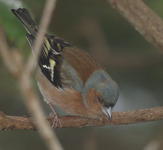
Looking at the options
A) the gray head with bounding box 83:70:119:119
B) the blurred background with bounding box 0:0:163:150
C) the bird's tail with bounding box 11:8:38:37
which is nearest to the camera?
the gray head with bounding box 83:70:119:119

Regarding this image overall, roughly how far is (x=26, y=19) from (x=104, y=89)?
1.39 meters

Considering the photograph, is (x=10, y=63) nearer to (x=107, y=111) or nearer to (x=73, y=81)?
(x=107, y=111)

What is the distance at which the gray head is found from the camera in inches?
158

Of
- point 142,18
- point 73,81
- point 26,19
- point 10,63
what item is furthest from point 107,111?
point 10,63

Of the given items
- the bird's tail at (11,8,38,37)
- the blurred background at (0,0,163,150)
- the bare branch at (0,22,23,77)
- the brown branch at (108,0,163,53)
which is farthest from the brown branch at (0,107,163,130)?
the bare branch at (0,22,23,77)

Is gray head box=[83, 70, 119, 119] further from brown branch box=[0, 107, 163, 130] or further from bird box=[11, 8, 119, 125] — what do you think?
brown branch box=[0, 107, 163, 130]

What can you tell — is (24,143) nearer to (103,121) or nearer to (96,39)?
(96,39)

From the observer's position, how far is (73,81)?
14.0 ft

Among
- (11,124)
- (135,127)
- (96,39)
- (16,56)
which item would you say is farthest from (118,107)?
(16,56)

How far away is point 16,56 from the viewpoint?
42.9 inches

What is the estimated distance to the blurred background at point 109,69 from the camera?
6.22m

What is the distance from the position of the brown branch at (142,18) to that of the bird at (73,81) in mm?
678

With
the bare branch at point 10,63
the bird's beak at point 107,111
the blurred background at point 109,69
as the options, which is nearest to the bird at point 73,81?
the bird's beak at point 107,111

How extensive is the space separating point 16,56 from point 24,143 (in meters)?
5.59
